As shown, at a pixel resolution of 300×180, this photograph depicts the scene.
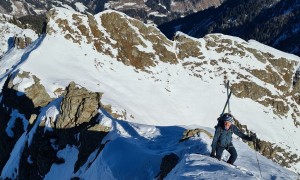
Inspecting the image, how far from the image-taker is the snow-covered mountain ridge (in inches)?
2288

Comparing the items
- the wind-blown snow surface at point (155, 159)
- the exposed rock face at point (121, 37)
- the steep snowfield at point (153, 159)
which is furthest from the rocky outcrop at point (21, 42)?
the wind-blown snow surface at point (155, 159)

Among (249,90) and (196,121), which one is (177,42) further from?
(196,121)

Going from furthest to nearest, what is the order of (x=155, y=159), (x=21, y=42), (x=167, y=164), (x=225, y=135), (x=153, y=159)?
(x=21, y=42) → (x=153, y=159) → (x=155, y=159) → (x=167, y=164) → (x=225, y=135)

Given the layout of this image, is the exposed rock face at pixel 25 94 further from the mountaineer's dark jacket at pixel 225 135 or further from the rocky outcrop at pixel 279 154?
the rocky outcrop at pixel 279 154

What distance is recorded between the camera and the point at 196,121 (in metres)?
68.6

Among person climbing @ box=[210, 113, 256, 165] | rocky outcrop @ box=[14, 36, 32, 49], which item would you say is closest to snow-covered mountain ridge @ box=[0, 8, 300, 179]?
rocky outcrop @ box=[14, 36, 32, 49]

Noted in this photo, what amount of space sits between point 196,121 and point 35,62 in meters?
24.6

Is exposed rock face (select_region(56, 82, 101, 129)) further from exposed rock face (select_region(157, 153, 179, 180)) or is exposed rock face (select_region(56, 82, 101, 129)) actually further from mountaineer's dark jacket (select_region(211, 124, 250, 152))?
mountaineer's dark jacket (select_region(211, 124, 250, 152))

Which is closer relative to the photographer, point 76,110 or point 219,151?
point 219,151

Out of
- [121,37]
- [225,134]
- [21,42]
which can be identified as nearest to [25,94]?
[121,37]

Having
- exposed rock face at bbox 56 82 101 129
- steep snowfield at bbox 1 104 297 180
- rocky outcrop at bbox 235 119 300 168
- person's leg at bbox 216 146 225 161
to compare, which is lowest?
rocky outcrop at bbox 235 119 300 168

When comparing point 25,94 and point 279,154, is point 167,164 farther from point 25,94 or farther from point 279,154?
point 279,154

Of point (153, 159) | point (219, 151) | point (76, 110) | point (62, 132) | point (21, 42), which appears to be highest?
point (219, 151)

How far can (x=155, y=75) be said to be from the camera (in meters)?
76.6
